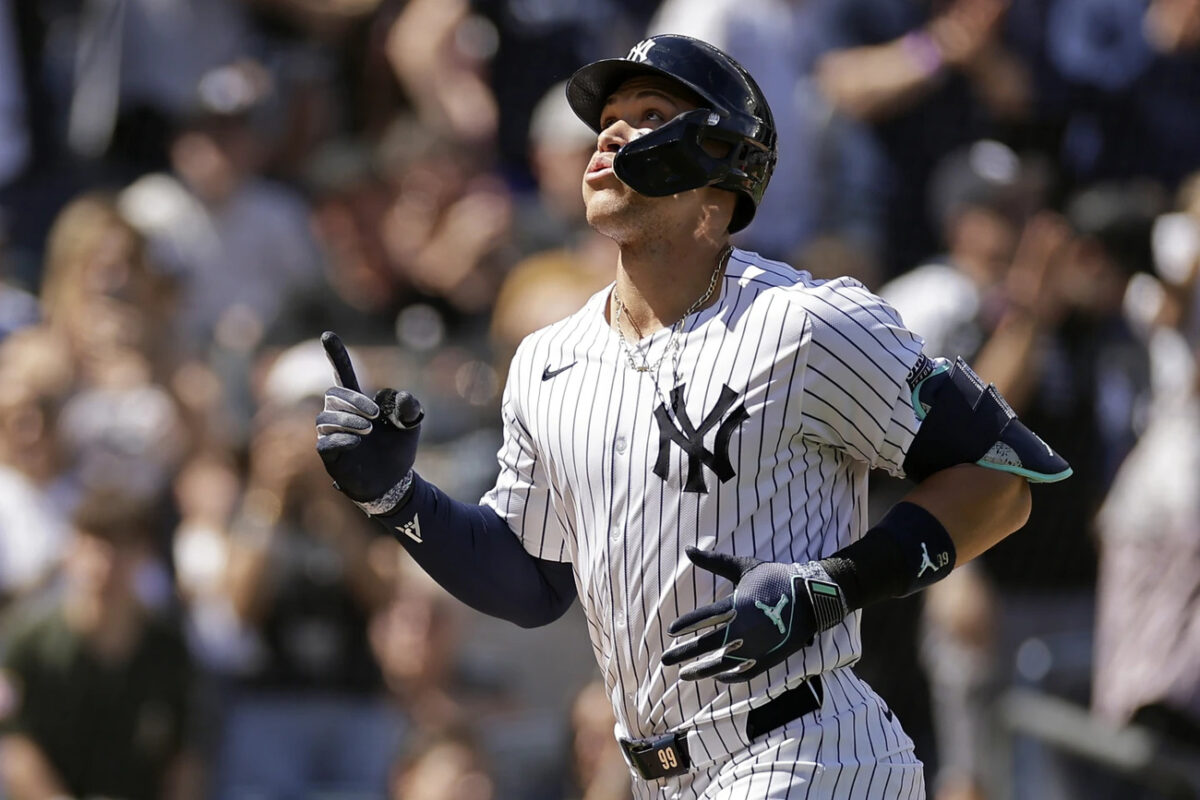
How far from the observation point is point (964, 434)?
2.69 metres

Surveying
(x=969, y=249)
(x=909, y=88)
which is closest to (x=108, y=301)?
(x=969, y=249)

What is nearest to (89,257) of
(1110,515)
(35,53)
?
(35,53)

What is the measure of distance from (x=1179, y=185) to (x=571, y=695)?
3.23m

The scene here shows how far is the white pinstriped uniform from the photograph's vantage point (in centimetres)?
265

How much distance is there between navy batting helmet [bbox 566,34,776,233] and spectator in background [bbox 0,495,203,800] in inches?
118

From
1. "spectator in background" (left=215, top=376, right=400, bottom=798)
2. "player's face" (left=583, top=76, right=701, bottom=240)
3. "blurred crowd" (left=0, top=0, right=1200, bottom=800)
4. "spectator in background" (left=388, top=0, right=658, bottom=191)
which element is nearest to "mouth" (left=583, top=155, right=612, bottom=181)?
"player's face" (left=583, top=76, right=701, bottom=240)

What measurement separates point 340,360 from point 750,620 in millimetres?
832

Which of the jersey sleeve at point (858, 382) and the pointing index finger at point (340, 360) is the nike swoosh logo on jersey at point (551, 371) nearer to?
the pointing index finger at point (340, 360)

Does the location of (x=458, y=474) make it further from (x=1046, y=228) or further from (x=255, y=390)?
(x=1046, y=228)

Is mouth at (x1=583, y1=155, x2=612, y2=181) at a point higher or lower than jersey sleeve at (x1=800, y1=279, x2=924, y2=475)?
higher

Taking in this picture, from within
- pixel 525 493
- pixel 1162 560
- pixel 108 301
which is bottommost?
pixel 1162 560

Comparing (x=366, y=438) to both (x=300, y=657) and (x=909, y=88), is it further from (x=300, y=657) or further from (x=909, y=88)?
(x=909, y=88)

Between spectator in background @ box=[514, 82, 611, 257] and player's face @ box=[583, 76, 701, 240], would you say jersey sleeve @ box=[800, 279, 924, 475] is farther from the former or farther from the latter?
spectator in background @ box=[514, 82, 611, 257]

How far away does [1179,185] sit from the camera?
22.0 feet
